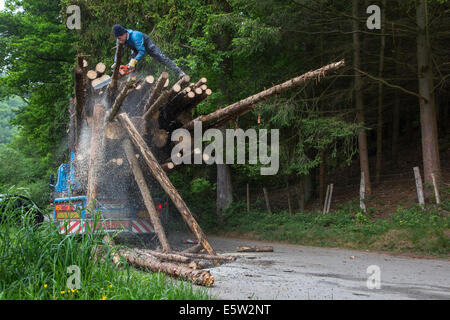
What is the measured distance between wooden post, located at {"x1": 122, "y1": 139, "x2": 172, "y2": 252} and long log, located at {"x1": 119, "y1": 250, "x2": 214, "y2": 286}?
1946 mm

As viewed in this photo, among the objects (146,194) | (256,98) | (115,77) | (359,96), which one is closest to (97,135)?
(115,77)

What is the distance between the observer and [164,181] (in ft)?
31.6

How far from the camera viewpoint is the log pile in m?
9.59

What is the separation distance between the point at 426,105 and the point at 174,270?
415 inches

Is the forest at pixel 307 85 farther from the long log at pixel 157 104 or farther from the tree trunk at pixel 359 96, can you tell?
the long log at pixel 157 104

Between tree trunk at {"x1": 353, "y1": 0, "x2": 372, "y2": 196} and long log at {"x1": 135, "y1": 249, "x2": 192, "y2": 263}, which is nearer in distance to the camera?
long log at {"x1": 135, "y1": 249, "x2": 192, "y2": 263}

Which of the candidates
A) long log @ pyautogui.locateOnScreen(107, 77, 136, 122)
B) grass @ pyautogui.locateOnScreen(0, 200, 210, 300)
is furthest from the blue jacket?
grass @ pyautogui.locateOnScreen(0, 200, 210, 300)

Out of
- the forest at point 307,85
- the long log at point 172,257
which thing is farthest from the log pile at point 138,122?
the forest at point 307,85

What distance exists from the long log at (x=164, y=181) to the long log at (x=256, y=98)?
5.24 feet

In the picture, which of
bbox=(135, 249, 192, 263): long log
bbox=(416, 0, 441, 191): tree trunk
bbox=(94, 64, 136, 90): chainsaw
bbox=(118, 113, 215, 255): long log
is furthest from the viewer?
bbox=(416, 0, 441, 191): tree trunk

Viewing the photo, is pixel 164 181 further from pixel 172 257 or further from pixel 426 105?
pixel 426 105

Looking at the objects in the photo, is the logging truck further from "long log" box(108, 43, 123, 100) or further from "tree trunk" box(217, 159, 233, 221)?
"tree trunk" box(217, 159, 233, 221)

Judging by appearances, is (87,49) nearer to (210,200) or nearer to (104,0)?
(104,0)

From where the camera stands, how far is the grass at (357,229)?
A: 1058 cm
